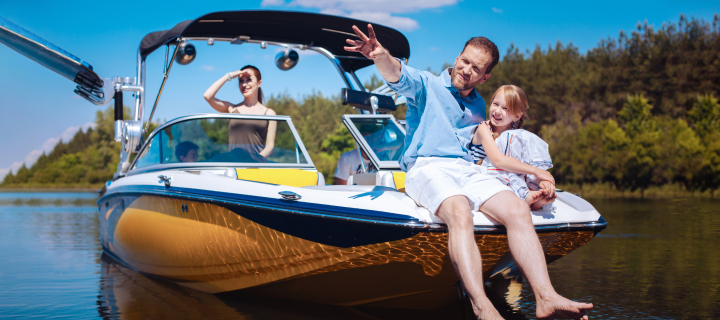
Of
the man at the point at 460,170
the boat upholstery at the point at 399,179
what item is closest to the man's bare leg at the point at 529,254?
the man at the point at 460,170

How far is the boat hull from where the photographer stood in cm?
274

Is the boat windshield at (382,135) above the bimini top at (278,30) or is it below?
below

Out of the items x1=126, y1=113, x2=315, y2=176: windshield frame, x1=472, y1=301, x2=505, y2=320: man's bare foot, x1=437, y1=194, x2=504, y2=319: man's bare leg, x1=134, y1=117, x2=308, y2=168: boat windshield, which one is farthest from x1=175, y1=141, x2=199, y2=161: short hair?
x1=472, y1=301, x2=505, y2=320: man's bare foot

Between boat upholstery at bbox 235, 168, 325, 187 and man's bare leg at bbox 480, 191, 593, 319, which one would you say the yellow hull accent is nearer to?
boat upholstery at bbox 235, 168, 325, 187

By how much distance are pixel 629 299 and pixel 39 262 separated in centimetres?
548

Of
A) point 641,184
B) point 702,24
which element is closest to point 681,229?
point 641,184

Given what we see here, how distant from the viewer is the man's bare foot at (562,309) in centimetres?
213

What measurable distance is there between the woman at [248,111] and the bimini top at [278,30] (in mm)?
518

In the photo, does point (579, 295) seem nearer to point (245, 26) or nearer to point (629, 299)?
point (629, 299)

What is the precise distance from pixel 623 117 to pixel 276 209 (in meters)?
29.2

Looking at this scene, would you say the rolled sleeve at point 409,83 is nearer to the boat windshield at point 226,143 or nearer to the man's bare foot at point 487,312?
the man's bare foot at point 487,312

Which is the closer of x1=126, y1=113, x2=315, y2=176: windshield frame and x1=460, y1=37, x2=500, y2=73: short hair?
x1=460, y1=37, x2=500, y2=73: short hair

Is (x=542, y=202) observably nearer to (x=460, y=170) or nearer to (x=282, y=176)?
(x=460, y=170)

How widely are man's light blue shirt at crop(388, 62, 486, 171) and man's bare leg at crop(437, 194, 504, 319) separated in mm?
356
